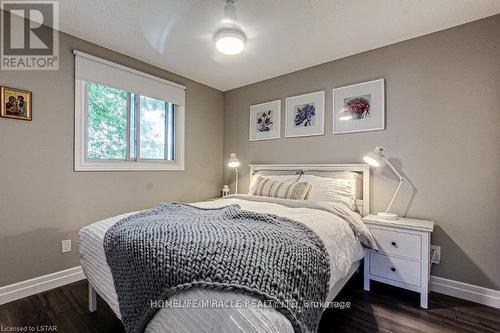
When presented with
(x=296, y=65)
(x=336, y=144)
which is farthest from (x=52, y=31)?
(x=336, y=144)

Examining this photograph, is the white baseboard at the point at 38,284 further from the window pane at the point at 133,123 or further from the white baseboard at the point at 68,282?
the window pane at the point at 133,123

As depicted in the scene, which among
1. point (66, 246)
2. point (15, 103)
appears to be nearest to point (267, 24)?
point (15, 103)

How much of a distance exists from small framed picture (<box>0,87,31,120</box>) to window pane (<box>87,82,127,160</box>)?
1.57 feet

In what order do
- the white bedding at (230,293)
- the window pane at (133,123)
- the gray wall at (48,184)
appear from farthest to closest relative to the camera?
the window pane at (133,123)
the gray wall at (48,184)
the white bedding at (230,293)

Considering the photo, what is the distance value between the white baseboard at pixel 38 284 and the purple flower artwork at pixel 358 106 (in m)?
3.30

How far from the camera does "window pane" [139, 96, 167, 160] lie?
295 centimetres

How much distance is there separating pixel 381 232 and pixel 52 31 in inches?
139

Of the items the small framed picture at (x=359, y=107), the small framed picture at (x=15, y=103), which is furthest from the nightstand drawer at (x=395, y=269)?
the small framed picture at (x=15, y=103)

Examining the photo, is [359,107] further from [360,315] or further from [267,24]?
[360,315]

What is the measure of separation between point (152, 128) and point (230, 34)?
5.54 ft

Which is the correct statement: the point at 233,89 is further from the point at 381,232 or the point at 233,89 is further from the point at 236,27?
the point at 381,232

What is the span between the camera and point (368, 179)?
7.98 ft

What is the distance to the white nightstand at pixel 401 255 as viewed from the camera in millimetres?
1835

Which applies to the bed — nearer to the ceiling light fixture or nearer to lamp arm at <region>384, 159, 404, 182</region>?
lamp arm at <region>384, 159, 404, 182</region>
